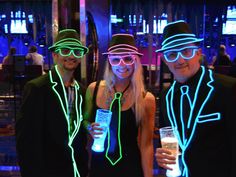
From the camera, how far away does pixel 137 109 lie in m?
2.34

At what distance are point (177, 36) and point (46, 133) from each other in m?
1.04

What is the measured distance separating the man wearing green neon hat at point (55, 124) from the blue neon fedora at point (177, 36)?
2.42 feet

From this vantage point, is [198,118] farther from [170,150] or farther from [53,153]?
[53,153]

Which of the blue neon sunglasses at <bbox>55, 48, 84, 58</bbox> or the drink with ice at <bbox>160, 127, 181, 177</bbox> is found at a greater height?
the blue neon sunglasses at <bbox>55, 48, 84, 58</bbox>

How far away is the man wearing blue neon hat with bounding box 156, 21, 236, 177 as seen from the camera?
Answer: 1712 millimetres

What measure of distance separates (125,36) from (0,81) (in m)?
13.2

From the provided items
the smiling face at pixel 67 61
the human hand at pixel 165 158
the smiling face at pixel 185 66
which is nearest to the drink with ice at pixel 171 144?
the human hand at pixel 165 158

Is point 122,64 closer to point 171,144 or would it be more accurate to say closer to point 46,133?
point 46,133

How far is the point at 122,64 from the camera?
7.69ft

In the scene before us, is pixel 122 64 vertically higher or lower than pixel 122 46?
lower

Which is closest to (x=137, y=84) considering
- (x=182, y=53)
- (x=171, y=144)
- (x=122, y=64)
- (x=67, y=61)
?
(x=122, y=64)

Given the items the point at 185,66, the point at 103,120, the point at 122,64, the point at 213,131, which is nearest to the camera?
the point at 213,131

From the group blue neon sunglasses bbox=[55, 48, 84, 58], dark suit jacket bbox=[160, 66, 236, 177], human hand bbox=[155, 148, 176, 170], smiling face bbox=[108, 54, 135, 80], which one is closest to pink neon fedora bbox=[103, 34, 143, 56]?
smiling face bbox=[108, 54, 135, 80]

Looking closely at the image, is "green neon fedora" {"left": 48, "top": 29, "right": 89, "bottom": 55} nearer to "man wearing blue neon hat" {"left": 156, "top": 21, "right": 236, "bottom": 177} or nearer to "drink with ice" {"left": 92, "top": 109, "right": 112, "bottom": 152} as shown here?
"drink with ice" {"left": 92, "top": 109, "right": 112, "bottom": 152}
